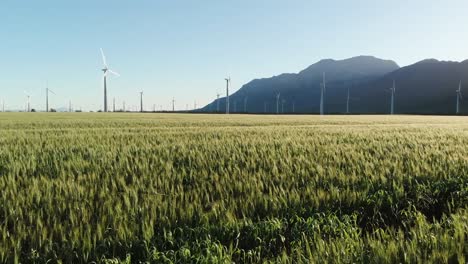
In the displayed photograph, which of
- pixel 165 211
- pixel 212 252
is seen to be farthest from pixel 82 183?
pixel 212 252

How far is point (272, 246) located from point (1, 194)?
409 cm

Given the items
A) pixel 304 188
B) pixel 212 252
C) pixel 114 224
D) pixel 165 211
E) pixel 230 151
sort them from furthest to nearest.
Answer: pixel 230 151 → pixel 304 188 → pixel 165 211 → pixel 114 224 → pixel 212 252

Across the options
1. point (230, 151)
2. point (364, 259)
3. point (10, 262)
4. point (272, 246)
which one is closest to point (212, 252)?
point (272, 246)

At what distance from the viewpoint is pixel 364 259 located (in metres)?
3.27

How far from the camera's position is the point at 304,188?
19.3 feet

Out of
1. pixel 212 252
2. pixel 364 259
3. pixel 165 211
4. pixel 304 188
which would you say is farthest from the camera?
pixel 304 188

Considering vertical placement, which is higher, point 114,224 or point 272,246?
point 114,224

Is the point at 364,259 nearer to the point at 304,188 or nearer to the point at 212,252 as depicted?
the point at 212,252

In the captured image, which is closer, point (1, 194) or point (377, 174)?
point (1, 194)

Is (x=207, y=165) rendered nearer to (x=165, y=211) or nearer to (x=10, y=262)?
(x=165, y=211)

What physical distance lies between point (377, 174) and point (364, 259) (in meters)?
4.02

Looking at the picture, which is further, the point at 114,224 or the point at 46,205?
the point at 46,205

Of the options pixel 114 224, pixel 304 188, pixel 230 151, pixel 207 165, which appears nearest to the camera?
pixel 114 224

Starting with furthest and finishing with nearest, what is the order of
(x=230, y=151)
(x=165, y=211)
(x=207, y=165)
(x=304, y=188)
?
(x=230, y=151)
(x=207, y=165)
(x=304, y=188)
(x=165, y=211)
